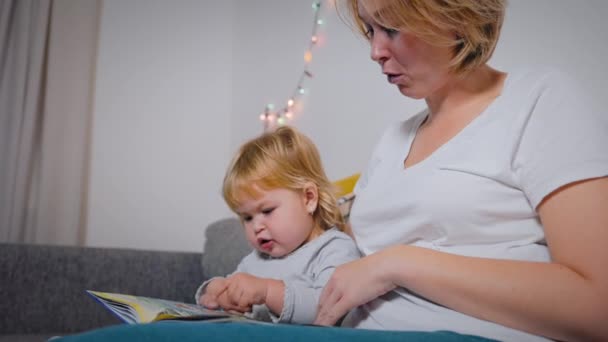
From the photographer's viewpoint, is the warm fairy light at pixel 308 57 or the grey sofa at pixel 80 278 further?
the warm fairy light at pixel 308 57

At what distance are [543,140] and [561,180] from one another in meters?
0.07

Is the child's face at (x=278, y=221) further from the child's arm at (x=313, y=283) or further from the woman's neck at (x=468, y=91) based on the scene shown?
the woman's neck at (x=468, y=91)

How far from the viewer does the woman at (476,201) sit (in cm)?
61

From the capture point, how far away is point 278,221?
119cm

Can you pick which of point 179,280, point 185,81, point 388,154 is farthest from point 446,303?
point 185,81

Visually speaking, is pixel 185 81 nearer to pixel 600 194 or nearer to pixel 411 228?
pixel 411 228

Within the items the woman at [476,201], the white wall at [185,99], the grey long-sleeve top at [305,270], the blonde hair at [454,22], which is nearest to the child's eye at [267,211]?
the grey long-sleeve top at [305,270]

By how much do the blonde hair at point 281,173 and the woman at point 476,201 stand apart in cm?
31

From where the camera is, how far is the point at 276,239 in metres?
1.19

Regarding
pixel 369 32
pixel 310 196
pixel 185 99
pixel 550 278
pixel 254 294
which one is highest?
pixel 185 99

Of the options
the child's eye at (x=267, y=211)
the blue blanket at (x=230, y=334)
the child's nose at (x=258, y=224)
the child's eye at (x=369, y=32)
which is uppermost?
the child's eye at (x=369, y=32)

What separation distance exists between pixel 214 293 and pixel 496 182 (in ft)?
2.07

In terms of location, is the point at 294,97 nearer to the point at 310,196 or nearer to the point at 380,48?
the point at 310,196

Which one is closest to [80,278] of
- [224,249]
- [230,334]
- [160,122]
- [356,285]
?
[224,249]
